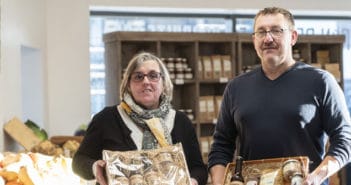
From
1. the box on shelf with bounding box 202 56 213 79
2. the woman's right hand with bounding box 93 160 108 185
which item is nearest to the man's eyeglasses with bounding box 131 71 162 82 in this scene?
the woman's right hand with bounding box 93 160 108 185

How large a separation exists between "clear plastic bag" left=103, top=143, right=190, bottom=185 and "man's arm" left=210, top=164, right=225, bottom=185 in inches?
7.2

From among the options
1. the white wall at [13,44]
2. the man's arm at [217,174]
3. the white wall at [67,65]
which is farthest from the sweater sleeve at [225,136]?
the white wall at [67,65]

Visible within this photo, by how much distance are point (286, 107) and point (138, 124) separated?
0.65m

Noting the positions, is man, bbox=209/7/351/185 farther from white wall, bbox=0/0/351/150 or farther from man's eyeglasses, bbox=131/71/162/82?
white wall, bbox=0/0/351/150

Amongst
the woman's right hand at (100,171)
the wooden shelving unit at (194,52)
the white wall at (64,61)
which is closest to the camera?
the woman's right hand at (100,171)

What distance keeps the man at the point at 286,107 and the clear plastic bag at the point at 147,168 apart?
0.21 meters

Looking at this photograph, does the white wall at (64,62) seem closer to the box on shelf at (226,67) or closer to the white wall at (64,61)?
the white wall at (64,61)

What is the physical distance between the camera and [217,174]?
2.11 metres

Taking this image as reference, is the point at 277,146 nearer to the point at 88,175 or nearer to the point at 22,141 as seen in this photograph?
the point at 88,175

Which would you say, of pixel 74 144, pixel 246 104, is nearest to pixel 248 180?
pixel 246 104

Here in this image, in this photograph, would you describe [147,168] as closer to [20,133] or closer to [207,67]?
[20,133]

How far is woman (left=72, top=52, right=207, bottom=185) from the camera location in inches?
87.2

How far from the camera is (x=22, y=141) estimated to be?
4164 millimetres

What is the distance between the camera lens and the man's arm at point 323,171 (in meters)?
1.72
